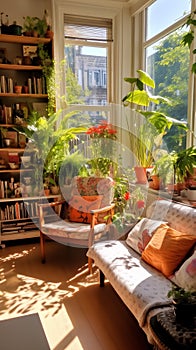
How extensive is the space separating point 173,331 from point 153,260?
752mm

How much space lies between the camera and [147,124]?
323 cm

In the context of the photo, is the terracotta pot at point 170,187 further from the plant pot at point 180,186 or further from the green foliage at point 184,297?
the green foliage at point 184,297

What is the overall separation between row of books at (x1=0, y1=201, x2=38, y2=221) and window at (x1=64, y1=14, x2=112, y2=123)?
1448 mm

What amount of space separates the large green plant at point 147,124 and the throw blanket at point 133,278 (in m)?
1.22

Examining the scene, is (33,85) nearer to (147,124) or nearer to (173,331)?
(147,124)

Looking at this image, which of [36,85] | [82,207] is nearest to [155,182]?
[82,207]

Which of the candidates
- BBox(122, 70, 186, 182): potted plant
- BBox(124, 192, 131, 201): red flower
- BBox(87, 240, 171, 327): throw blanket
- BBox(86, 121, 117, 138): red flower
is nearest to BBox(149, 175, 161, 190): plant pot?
BBox(122, 70, 186, 182): potted plant

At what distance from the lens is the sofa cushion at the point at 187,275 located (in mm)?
1705

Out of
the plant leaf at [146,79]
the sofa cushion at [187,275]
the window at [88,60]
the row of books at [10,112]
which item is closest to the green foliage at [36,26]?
the window at [88,60]

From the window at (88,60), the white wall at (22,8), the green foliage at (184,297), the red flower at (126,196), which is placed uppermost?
the white wall at (22,8)

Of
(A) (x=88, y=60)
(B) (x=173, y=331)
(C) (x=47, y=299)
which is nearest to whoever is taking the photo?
(B) (x=173, y=331)

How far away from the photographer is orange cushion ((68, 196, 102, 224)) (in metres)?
3.15

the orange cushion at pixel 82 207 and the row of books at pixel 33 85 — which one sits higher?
the row of books at pixel 33 85

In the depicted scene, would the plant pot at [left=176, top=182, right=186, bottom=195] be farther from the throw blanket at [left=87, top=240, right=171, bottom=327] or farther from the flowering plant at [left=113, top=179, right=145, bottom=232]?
the throw blanket at [left=87, top=240, right=171, bottom=327]
